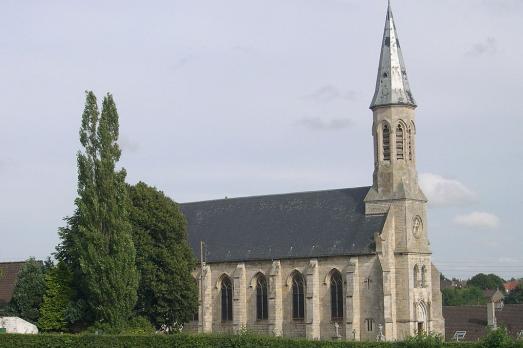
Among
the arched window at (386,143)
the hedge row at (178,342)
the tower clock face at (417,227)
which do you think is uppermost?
the arched window at (386,143)

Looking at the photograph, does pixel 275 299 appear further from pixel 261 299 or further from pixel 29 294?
pixel 29 294

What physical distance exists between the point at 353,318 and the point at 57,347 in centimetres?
2544

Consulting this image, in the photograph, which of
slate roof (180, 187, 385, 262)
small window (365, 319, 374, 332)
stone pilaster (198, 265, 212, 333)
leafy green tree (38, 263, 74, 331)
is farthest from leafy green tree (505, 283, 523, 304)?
leafy green tree (38, 263, 74, 331)

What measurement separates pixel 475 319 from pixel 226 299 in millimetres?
24802

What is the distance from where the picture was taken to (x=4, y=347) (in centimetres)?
5284

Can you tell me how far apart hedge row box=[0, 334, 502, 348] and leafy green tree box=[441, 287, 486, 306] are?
104 metres

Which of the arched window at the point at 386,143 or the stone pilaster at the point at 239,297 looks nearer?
the arched window at the point at 386,143

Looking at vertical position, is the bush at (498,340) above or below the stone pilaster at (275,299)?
below

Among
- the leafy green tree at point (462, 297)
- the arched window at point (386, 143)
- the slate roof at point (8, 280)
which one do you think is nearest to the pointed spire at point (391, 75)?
the arched window at point (386, 143)

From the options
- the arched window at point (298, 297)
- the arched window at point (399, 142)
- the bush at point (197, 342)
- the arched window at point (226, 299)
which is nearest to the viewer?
the bush at point (197, 342)

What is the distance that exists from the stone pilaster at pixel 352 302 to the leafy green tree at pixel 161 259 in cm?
1085

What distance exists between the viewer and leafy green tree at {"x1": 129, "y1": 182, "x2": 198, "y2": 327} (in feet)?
227

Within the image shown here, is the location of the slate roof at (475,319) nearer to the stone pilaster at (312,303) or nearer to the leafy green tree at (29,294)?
the stone pilaster at (312,303)

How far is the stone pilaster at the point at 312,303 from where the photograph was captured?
7300cm
